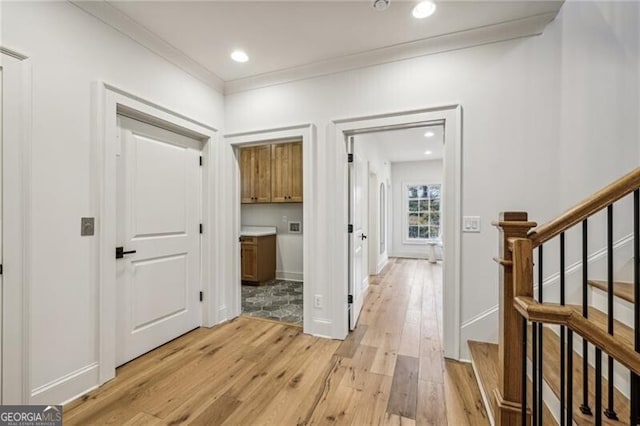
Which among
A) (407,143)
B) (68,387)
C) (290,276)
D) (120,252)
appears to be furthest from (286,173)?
(68,387)

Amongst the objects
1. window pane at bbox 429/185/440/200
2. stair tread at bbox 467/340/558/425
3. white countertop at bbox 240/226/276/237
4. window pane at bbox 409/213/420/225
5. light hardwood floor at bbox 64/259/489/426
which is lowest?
light hardwood floor at bbox 64/259/489/426

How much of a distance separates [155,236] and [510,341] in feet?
8.92

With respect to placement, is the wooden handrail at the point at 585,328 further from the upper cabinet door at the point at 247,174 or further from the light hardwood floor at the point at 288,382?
the upper cabinet door at the point at 247,174

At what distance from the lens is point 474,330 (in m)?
2.35

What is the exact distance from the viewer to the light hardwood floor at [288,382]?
5.65ft

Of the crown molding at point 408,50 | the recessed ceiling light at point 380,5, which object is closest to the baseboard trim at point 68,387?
the crown molding at point 408,50

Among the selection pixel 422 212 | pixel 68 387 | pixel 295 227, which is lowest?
pixel 68 387

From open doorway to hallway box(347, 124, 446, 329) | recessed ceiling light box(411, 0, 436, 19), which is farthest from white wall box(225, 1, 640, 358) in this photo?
open doorway to hallway box(347, 124, 446, 329)

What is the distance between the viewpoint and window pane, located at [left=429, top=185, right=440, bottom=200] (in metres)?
7.54

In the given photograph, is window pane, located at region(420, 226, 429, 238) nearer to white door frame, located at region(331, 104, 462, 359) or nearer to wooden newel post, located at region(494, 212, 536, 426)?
white door frame, located at region(331, 104, 462, 359)

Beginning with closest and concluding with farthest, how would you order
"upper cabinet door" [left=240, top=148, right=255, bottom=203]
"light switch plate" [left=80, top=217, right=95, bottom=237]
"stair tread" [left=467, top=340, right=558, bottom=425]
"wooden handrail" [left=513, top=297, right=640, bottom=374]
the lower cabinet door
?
"wooden handrail" [left=513, top=297, right=640, bottom=374] → "stair tread" [left=467, top=340, right=558, bottom=425] → "light switch plate" [left=80, top=217, right=95, bottom=237] → the lower cabinet door → "upper cabinet door" [left=240, top=148, right=255, bottom=203]

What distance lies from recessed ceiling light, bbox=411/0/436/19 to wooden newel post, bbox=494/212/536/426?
64.8 inches

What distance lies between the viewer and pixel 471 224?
2.36 meters

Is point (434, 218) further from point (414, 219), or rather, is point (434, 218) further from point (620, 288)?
point (620, 288)
